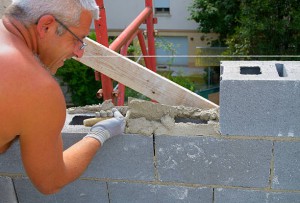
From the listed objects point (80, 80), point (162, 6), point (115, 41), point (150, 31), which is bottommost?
point (80, 80)

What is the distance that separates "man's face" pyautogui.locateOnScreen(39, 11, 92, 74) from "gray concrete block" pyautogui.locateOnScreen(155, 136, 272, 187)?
2.74 feet

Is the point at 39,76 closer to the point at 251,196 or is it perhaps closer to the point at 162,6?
the point at 251,196

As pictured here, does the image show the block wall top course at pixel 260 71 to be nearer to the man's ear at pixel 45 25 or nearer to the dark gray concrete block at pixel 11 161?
the man's ear at pixel 45 25

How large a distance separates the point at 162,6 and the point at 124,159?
15646 mm

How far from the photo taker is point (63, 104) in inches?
66.0

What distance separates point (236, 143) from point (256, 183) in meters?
0.34

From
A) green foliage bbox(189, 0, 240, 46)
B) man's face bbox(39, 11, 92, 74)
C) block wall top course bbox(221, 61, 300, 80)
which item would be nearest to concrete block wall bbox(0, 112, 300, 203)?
block wall top course bbox(221, 61, 300, 80)

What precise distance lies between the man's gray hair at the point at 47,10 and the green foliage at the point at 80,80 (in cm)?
1097

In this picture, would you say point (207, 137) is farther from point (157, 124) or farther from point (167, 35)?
point (167, 35)

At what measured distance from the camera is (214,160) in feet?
7.77

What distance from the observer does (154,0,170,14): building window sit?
678 inches

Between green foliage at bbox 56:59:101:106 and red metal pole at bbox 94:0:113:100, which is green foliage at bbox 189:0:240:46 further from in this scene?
red metal pole at bbox 94:0:113:100

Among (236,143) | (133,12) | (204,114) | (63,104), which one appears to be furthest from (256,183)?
(133,12)

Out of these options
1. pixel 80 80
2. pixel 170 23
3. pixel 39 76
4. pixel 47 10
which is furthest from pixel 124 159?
pixel 170 23
